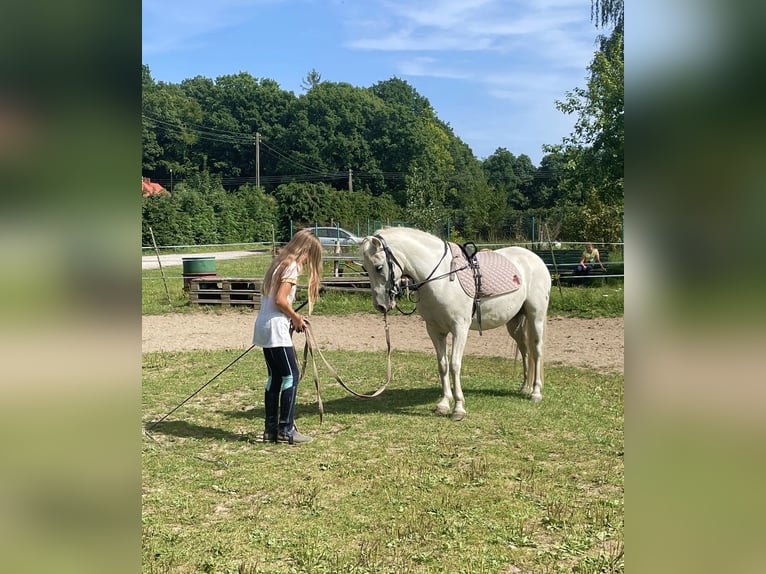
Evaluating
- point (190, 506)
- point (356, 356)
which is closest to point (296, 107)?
point (356, 356)

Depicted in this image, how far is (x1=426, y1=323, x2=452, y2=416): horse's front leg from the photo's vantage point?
6.20 m

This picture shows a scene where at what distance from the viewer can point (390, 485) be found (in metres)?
4.28

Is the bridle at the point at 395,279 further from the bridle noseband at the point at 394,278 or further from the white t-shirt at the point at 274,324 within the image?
the white t-shirt at the point at 274,324

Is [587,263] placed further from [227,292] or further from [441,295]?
[441,295]

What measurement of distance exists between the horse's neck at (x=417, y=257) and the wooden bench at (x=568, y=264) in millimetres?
9010

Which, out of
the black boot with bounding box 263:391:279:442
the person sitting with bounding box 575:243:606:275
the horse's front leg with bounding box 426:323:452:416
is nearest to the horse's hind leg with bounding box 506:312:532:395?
the horse's front leg with bounding box 426:323:452:416

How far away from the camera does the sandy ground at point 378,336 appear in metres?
9.79

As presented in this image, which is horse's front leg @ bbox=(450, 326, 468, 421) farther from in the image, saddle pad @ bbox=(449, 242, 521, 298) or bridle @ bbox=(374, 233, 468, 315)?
bridle @ bbox=(374, 233, 468, 315)

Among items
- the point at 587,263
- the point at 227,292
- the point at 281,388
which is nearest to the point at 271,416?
the point at 281,388

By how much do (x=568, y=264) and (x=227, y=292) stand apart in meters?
9.31

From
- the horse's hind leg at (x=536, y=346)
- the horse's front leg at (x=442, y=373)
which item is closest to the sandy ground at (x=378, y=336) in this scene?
the horse's hind leg at (x=536, y=346)

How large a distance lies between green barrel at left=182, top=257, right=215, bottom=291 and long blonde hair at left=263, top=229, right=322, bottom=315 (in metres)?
11.1
